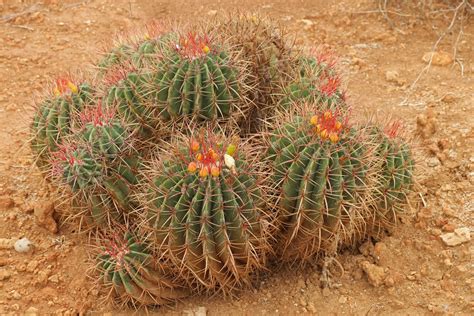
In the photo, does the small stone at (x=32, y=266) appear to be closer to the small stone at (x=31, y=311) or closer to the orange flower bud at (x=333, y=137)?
the small stone at (x=31, y=311)

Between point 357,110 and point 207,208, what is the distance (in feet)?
7.18

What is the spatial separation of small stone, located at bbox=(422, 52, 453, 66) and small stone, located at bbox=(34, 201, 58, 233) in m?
3.51

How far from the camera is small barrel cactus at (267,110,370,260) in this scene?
282 cm

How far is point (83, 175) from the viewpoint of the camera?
3041mm

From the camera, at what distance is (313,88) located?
3.45 meters

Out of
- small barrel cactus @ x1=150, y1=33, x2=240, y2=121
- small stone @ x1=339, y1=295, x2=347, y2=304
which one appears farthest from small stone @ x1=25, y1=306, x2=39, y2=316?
small stone @ x1=339, y1=295, x2=347, y2=304

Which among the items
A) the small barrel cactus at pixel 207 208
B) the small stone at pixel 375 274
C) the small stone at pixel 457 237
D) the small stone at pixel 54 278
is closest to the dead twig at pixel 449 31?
the small stone at pixel 457 237

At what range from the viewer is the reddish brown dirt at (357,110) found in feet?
10.7

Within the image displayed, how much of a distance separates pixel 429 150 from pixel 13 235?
2875mm

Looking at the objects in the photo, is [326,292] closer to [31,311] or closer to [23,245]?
[31,311]

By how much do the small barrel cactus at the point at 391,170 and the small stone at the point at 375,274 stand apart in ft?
0.95

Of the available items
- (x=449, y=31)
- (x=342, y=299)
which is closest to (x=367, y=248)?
(x=342, y=299)

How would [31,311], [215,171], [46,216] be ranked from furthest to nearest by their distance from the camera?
[46,216], [31,311], [215,171]

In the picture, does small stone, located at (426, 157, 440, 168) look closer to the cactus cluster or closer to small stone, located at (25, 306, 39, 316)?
the cactus cluster
